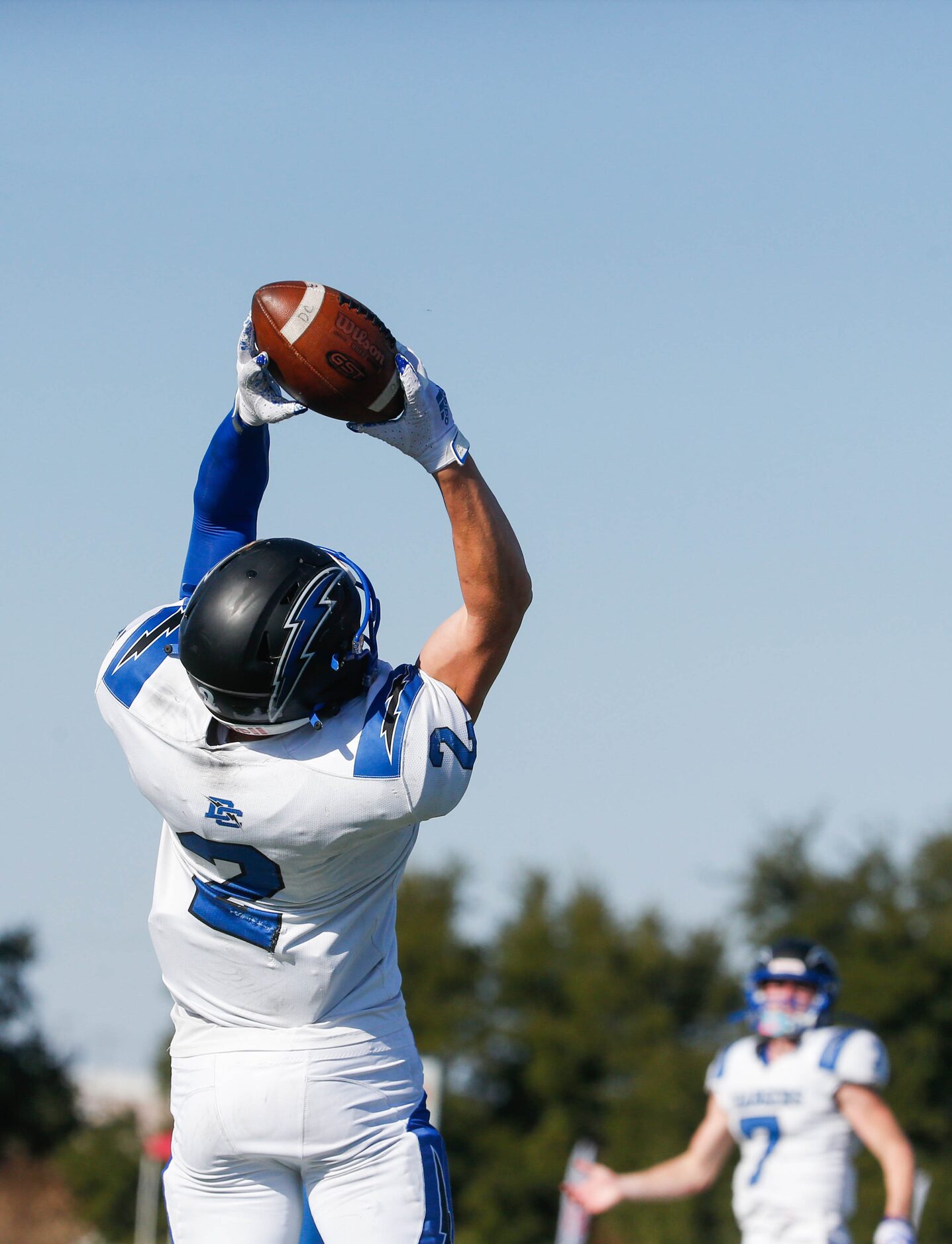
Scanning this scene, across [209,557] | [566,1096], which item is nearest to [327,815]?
[209,557]

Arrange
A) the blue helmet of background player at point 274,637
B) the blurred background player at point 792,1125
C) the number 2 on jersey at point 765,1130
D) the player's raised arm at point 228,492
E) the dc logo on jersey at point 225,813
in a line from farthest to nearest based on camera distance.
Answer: the number 2 on jersey at point 765,1130 < the blurred background player at point 792,1125 < the player's raised arm at point 228,492 < the dc logo on jersey at point 225,813 < the blue helmet of background player at point 274,637

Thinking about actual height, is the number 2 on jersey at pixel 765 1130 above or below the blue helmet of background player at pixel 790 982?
below

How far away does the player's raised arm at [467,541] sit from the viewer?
3449mm

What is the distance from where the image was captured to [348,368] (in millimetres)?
3402

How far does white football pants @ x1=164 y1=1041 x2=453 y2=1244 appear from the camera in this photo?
11.2ft

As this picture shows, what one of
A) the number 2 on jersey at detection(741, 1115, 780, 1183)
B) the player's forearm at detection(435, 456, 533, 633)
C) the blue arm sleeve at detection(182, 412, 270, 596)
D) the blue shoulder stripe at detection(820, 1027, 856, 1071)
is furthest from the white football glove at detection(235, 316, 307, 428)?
the number 2 on jersey at detection(741, 1115, 780, 1183)

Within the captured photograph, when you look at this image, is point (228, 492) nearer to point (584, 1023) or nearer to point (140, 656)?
point (140, 656)

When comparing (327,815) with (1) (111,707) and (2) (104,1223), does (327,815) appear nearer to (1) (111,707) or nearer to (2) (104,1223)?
(1) (111,707)

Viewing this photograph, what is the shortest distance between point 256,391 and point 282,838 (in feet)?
3.39

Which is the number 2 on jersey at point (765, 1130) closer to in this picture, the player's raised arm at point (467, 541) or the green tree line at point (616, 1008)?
the player's raised arm at point (467, 541)

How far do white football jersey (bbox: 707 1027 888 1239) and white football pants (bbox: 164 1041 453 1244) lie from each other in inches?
142

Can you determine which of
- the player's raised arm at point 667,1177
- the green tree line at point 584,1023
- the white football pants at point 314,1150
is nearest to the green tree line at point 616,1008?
the green tree line at point 584,1023

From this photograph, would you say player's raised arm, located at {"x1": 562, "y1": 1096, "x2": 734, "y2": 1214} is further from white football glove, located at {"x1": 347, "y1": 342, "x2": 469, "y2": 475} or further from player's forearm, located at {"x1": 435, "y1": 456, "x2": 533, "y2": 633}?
white football glove, located at {"x1": 347, "y1": 342, "x2": 469, "y2": 475}

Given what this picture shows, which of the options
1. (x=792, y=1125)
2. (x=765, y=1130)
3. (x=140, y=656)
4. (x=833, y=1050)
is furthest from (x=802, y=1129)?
(x=140, y=656)
